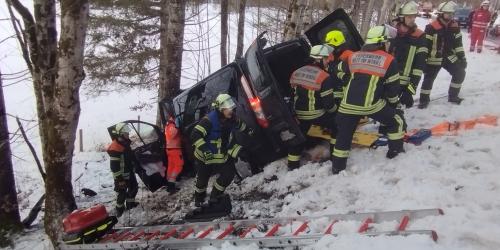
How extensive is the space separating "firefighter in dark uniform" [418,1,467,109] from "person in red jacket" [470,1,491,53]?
760 cm

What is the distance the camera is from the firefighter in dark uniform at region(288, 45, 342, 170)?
537cm

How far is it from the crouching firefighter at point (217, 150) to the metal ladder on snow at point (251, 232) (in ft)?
1.61

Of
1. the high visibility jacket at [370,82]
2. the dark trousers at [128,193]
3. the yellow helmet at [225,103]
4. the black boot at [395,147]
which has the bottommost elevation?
the dark trousers at [128,193]

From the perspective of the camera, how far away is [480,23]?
43.2 ft

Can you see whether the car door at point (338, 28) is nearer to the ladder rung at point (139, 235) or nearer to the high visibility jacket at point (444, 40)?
the high visibility jacket at point (444, 40)

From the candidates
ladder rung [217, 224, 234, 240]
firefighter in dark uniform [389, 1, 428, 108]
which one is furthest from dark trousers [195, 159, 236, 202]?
firefighter in dark uniform [389, 1, 428, 108]

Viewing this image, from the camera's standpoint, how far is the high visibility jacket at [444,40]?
668 centimetres

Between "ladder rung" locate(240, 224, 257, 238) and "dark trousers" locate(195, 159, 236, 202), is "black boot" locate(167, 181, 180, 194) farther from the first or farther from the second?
"ladder rung" locate(240, 224, 257, 238)

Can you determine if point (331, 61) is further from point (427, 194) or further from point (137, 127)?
point (137, 127)

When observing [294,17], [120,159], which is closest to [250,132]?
[120,159]

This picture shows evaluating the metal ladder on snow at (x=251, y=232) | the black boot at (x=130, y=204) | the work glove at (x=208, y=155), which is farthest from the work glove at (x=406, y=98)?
the black boot at (x=130, y=204)

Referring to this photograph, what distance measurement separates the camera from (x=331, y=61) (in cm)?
577

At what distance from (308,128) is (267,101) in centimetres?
97

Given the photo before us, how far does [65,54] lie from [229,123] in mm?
2117
